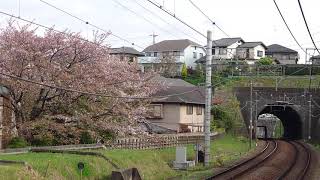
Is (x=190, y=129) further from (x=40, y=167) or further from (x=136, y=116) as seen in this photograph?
(x=40, y=167)

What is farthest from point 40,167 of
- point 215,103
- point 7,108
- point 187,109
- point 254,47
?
point 254,47

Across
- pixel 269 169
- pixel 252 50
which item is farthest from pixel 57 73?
pixel 252 50

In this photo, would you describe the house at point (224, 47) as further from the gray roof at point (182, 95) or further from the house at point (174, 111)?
the house at point (174, 111)

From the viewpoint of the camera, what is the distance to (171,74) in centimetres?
8138

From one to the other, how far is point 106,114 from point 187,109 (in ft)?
72.8

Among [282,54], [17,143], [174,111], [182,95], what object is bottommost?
[17,143]

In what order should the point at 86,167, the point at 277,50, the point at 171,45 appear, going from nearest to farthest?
the point at 86,167 → the point at 171,45 → the point at 277,50

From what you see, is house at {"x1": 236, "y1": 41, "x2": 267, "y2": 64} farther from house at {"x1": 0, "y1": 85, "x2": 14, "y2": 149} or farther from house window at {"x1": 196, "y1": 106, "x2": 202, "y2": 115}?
house at {"x1": 0, "y1": 85, "x2": 14, "y2": 149}

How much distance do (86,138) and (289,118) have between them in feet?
190

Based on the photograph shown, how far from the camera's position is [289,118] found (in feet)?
261

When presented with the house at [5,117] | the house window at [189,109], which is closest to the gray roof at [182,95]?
the house window at [189,109]

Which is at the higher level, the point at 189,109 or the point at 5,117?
the point at 5,117

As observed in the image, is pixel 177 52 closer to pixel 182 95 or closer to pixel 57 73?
pixel 182 95

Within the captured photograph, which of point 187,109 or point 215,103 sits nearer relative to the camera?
point 187,109
